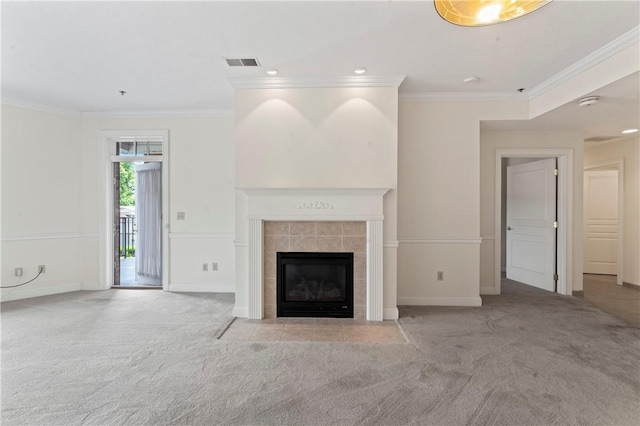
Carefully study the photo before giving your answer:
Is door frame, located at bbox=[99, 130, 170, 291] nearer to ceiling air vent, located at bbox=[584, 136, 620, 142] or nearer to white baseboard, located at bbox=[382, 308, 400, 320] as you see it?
white baseboard, located at bbox=[382, 308, 400, 320]

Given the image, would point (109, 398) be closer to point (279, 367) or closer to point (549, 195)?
point (279, 367)

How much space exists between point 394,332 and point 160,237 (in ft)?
12.5

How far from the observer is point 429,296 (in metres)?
3.81

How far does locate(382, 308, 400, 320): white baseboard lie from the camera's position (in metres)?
3.34

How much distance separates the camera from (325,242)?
3.38 meters

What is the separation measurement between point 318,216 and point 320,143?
0.82 metres

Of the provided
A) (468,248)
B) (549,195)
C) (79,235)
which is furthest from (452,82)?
(79,235)

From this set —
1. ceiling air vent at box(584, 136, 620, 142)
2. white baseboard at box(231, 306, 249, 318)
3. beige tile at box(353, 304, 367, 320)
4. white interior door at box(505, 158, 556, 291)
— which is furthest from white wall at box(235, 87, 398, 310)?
ceiling air vent at box(584, 136, 620, 142)

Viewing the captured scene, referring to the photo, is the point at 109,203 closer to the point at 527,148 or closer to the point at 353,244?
the point at 353,244

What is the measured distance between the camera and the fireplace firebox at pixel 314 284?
338cm

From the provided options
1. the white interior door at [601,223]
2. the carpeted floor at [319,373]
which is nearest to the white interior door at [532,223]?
the carpeted floor at [319,373]

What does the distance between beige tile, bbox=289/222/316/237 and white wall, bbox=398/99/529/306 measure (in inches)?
46.9

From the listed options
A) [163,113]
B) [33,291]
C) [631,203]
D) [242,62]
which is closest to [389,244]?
[242,62]

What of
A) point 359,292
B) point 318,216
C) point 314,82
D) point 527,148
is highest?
point 314,82
